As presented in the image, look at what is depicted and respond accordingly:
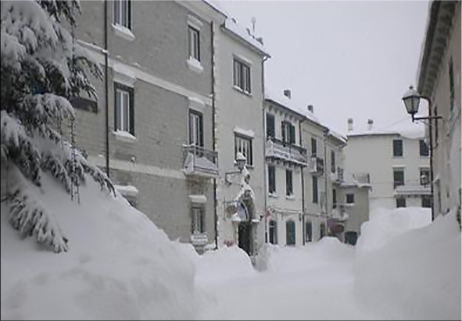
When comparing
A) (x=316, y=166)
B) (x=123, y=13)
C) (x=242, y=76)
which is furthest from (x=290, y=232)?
(x=123, y=13)

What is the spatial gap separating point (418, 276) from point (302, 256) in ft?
56.2

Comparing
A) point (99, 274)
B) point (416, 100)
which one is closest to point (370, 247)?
point (416, 100)

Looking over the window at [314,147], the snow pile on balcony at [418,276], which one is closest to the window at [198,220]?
the snow pile on balcony at [418,276]

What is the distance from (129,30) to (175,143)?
3.73 metres

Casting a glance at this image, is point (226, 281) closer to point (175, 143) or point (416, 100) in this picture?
point (416, 100)

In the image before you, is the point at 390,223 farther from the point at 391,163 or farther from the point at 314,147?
the point at 391,163

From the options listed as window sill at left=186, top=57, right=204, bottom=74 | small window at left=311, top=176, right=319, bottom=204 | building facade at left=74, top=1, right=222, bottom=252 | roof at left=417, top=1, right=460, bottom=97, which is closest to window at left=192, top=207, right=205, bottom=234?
building facade at left=74, top=1, right=222, bottom=252

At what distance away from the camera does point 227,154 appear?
81.8 feet

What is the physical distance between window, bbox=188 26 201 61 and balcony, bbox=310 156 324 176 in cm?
1736

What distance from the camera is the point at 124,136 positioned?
1864 cm

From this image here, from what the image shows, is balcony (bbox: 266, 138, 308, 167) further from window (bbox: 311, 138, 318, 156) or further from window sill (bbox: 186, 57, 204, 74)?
window sill (bbox: 186, 57, 204, 74)

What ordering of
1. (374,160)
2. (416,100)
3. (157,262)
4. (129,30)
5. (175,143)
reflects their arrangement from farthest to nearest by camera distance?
(374,160)
(175,143)
(129,30)
(416,100)
(157,262)

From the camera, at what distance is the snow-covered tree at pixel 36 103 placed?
7.20 meters

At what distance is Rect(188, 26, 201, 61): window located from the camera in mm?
22741
